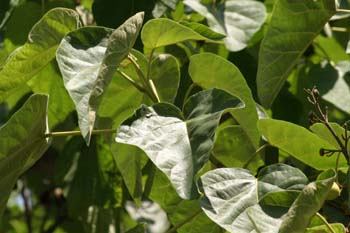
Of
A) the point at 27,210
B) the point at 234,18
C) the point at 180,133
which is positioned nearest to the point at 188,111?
the point at 180,133

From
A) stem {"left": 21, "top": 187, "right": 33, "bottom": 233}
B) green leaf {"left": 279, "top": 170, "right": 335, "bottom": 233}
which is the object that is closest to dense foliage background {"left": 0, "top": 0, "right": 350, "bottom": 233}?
green leaf {"left": 279, "top": 170, "right": 335, "bottom": 233}

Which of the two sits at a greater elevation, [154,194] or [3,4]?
[3,4]

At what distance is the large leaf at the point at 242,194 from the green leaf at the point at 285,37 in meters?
0.20

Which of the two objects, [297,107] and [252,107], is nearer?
[252,107]

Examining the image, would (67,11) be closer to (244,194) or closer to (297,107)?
(244,194)

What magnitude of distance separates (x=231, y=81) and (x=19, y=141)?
325 mm

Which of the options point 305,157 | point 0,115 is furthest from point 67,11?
point 0,115

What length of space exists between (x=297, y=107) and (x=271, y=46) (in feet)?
1.37

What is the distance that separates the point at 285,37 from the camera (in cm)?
149

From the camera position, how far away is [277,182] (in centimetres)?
128

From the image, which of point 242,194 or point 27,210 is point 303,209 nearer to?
point 242,194

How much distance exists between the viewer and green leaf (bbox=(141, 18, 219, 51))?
4.38 ft

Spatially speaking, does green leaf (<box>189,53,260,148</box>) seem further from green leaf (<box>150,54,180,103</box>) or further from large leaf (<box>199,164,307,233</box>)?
large leaf (<box>199,164,307,233</box>)

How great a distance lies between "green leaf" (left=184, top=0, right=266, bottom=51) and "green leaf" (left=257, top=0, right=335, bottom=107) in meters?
0.29
